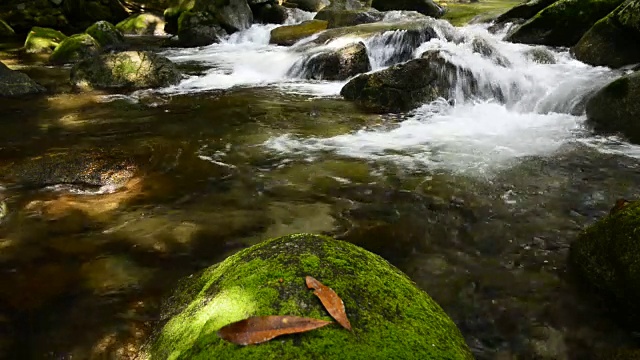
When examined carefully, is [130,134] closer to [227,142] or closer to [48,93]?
[227,142]

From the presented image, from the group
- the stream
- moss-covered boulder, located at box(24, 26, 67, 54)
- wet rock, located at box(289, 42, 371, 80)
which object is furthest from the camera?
moss-covered boulder, located at box(24, 26, 67, 54)

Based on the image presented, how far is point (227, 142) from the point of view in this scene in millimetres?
6875

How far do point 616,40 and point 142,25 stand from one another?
19.2 metres

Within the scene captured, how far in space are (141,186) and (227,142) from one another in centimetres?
184

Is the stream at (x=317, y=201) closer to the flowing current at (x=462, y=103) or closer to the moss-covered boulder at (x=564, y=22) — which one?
the flowing current at (x=462, y=103)

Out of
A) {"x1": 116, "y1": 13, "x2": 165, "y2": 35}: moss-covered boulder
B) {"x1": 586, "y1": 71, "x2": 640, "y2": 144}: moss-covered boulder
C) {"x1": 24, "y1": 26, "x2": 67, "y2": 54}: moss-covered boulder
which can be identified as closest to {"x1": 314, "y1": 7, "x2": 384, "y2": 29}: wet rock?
Result: {"x1": 116, "y1": 13, "x2": 165, "y2": 35}: moss-covered boulder

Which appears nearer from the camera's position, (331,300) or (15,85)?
(331,300)

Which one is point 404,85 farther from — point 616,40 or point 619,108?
A: point 616,40

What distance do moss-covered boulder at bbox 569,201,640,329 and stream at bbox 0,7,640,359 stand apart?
5.6 inches

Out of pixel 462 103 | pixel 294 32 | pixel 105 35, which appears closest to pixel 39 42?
pixel 105 35

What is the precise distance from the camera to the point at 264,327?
5.97ft

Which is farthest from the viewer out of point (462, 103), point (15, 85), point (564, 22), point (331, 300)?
point (564, 22)

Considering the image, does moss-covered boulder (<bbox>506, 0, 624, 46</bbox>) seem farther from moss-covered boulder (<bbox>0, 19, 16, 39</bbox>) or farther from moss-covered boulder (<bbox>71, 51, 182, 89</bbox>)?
moss-covered boulder (<bbox>0, 19, 16, 39</bbox>)

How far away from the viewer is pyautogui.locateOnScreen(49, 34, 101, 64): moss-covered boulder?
14000mm
